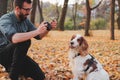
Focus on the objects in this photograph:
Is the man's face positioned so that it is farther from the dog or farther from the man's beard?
the dog

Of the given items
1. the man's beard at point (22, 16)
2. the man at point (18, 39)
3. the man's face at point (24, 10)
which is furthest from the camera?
the man's beard at point (22, 16)

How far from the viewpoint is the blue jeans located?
587cm

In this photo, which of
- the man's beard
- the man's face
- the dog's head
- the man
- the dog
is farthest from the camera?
the dog

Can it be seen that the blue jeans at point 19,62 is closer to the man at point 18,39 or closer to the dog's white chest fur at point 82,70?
the man at point 18,39

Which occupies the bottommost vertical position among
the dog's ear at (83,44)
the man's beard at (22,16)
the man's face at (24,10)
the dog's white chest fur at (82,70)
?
the dog's white chest fur at (82,70)

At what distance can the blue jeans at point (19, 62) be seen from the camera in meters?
5.87

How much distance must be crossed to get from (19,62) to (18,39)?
86cm

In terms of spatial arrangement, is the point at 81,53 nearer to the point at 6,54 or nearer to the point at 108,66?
the point at 6,54

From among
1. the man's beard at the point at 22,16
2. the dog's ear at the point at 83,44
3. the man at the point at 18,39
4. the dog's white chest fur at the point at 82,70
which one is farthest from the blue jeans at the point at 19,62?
the dog's ear at the point at 83,44

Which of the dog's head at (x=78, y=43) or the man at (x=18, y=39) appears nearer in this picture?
the man at (x=18, y=39)

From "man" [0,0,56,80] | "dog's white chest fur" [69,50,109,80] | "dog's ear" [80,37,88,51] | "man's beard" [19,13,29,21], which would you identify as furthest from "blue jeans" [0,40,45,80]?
"dog's ear" [80,37,88,51]

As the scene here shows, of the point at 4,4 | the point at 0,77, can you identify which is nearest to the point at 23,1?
the point at 0,77

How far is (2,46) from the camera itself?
6.24 metres

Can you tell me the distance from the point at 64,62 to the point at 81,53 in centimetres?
306
